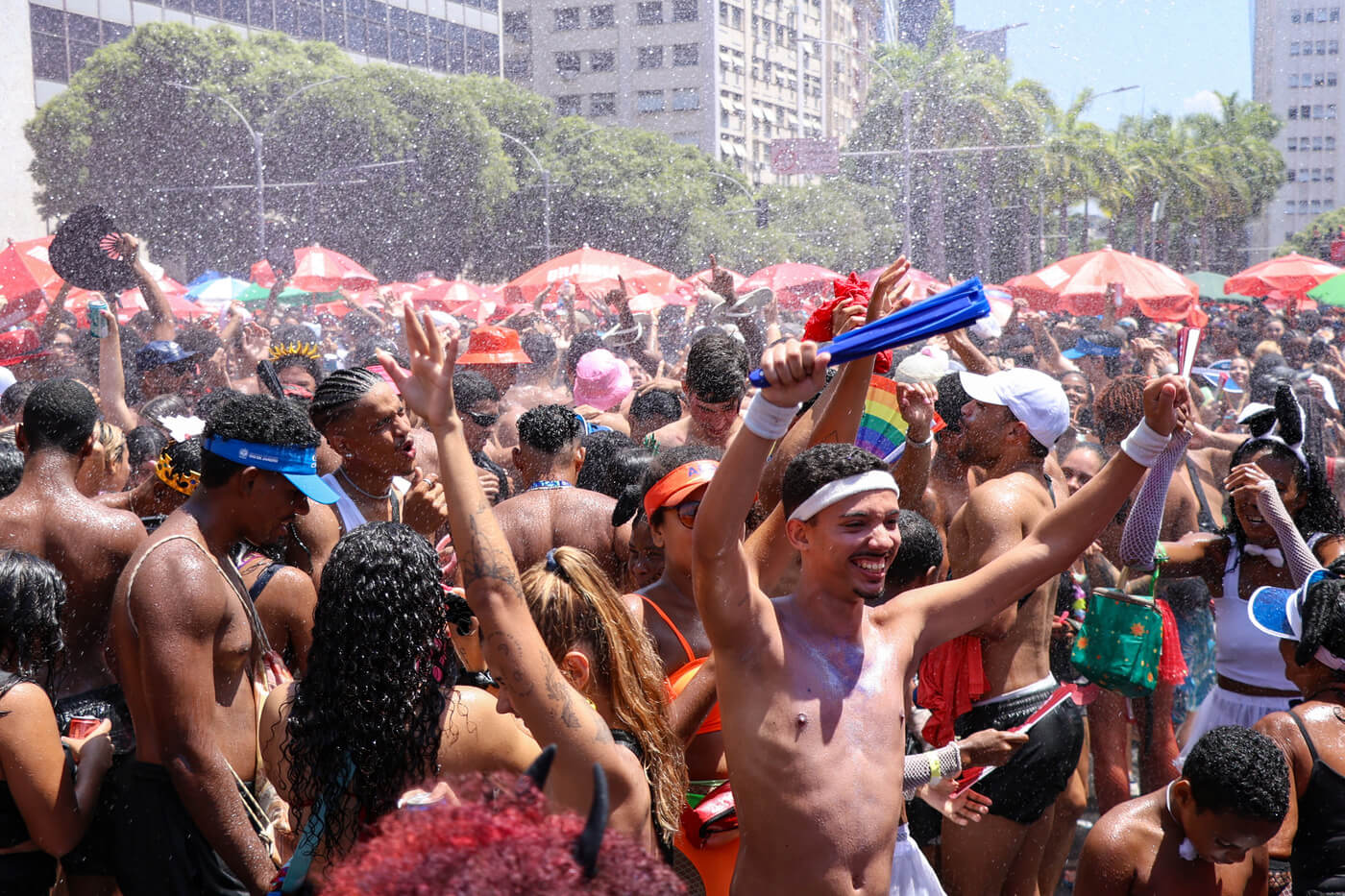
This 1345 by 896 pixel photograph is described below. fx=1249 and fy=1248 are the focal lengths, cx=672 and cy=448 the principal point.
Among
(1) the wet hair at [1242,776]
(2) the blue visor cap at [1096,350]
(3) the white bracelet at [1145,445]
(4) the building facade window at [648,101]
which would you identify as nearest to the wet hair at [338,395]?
(3) the white bracelet at [1145,445]

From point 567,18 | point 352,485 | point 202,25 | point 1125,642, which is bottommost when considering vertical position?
point 1125,642

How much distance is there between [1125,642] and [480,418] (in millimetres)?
3052

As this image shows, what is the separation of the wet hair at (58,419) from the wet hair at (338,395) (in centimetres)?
65

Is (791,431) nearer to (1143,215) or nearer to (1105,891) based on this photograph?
(1105,891)

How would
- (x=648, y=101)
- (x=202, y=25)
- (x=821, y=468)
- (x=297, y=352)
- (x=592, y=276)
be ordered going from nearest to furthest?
(x=821, y=468)
(x=297, y=352)
(x=592, y=276)
(x=202, y=25)
(x=648, y=101)

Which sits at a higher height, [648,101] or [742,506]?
[648,101]

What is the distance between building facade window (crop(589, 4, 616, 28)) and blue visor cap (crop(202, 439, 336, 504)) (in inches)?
2006

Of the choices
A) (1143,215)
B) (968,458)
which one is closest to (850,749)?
(968,458)

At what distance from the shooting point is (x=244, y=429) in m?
2.84

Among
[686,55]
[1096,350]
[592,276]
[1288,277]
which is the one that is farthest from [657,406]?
[686,55]

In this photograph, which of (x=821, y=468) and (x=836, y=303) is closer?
(x=821, y=468)

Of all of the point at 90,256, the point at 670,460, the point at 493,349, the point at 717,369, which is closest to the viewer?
the point at 670,460

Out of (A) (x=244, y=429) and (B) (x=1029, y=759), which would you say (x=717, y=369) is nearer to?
(B) (x=1029, y=759)

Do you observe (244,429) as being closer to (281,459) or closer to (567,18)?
Answer: (281,459)
